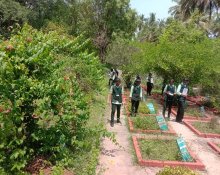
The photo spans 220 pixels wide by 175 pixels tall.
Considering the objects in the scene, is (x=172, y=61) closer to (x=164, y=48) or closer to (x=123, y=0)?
(x=164, y=48)

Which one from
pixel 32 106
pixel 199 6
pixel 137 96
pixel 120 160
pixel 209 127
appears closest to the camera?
pixel 32 106

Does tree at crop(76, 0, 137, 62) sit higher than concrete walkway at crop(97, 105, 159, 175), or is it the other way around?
tree at crop(76, 0, 137, 62)

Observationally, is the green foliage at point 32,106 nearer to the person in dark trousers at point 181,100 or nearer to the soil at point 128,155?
the soil at point 128,155

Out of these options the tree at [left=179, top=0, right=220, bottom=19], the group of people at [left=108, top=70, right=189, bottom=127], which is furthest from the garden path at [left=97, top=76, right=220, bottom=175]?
the tree at [left=179, top=0, right=220, bottom=19]

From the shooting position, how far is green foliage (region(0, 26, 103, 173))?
7.04 meters

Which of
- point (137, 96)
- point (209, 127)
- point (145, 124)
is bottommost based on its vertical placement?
point (209, 127)

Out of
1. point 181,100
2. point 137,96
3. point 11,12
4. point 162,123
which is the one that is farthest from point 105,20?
point 162,123

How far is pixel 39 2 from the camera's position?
41156 millimetres

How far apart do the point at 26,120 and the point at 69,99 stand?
3.62ft

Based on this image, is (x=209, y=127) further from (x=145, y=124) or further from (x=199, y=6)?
(x=199, y=6)

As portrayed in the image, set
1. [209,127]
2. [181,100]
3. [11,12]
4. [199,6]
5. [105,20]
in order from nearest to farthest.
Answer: [209,127] → [181,100] → [11,12] → [105,20] → [199,6]

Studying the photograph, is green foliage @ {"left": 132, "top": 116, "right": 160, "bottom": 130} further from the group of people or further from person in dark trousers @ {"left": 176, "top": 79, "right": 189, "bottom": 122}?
person in dark trousers @ {"left": 176, "top": 79, "right": 189, "bottom": 122}

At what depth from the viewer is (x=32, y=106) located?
7.56 meters

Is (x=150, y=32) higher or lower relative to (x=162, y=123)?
higher
